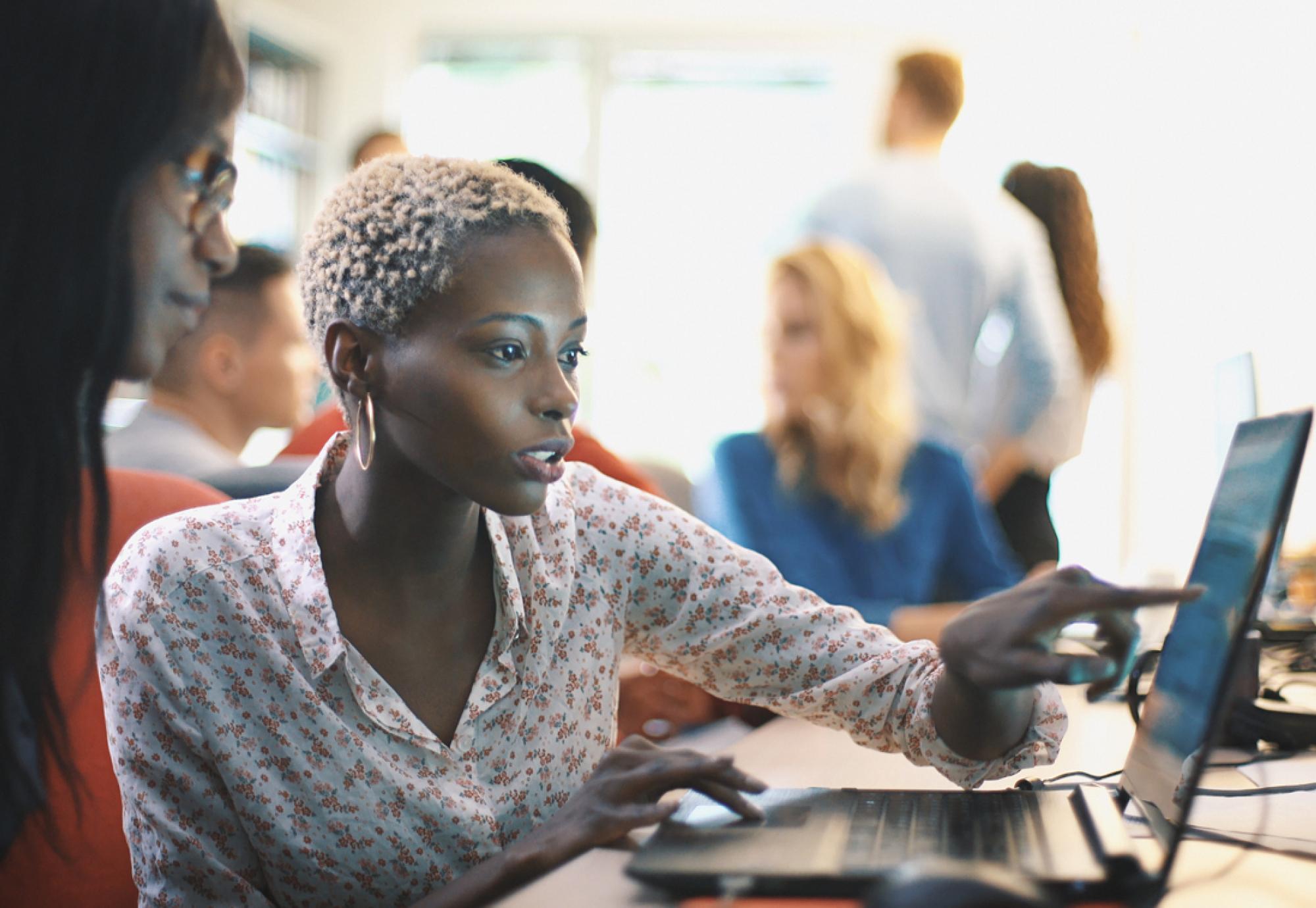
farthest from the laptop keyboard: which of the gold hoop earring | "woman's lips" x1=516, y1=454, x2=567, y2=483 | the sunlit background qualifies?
the sunlit background

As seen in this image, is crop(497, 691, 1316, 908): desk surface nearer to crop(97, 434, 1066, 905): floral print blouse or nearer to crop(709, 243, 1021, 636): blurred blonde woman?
crop(97, 434, 1066, 905): floral print blouse

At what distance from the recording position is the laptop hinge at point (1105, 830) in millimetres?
718

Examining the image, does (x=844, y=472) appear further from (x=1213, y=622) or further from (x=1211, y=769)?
(x=1213, y=622)

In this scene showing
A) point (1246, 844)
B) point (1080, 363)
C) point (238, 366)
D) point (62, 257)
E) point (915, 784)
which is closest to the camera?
point (62, 257)

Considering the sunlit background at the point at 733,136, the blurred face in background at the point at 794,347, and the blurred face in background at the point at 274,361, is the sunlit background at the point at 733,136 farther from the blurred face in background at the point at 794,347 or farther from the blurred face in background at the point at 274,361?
the blurred face in background at the point at 794,347

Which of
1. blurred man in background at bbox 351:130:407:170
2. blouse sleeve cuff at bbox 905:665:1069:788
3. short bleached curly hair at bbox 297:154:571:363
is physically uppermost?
short bleached curly hair at bbox 297:154:571:363

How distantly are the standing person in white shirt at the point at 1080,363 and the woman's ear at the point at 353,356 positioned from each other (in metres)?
2.35

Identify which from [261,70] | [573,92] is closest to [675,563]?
[261,70]

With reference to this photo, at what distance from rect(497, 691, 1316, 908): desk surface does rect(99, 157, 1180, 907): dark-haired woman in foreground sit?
0.25ft

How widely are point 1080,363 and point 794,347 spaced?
1.30 meters

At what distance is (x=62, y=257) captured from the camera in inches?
29.8

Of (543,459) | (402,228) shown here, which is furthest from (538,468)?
(402,228)

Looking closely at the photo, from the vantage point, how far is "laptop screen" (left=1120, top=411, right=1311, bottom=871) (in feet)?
2.48

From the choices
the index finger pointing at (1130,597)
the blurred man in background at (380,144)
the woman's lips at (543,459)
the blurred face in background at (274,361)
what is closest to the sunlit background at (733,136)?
the blurred man in background at (380,144)
